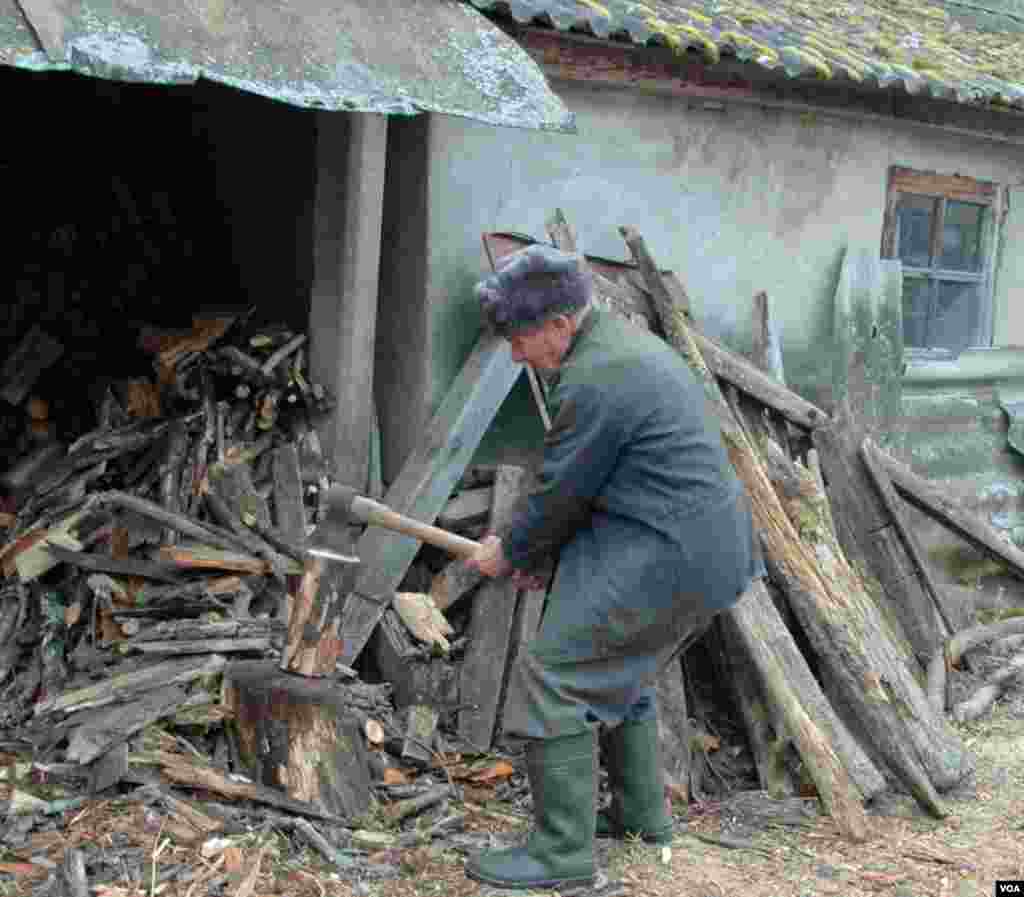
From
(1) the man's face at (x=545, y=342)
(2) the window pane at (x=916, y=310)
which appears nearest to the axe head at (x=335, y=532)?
(1) the man's face at (x=545, y=342)

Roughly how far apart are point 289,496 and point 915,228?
5083 millimetres

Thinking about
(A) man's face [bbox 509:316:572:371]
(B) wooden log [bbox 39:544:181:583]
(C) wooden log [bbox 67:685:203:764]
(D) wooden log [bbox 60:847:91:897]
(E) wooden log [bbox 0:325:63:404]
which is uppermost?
(A) man's face [bbox 509:316:572:371]

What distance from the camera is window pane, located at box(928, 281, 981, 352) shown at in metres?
9.66

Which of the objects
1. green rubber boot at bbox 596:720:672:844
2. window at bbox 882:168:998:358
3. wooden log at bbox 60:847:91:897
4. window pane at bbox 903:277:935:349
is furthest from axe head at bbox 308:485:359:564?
window pane at bbox 903:277:935:349

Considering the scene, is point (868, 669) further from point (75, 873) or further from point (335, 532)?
point (75, 873)

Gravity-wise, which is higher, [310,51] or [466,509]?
[310,51]

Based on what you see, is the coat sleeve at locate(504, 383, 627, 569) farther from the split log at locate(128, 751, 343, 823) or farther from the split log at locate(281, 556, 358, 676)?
the split log at locate(128, 751, 343, 823)

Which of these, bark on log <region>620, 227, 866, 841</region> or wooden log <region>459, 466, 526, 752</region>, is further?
wooden log <region>459, 466, 526, 752</region>

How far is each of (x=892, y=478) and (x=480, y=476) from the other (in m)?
2.43

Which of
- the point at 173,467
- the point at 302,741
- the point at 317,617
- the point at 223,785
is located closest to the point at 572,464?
the point at 317,617

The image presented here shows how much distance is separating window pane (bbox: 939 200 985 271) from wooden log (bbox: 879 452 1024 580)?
7.64ft

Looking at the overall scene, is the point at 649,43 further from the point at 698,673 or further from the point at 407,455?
the point at 698,673

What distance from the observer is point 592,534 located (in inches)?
180

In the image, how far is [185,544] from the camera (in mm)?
5926
